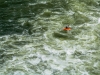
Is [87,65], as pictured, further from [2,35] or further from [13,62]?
[2,35]

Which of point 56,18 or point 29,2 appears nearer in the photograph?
point 56,18

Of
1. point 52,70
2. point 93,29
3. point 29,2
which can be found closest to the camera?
point 52,70

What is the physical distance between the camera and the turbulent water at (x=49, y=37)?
9180 mm

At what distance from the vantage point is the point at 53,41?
10.6m

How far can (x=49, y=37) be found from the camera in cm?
1083

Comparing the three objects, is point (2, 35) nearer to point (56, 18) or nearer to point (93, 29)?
point (56, 18)

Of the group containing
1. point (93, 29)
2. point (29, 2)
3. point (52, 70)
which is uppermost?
point (29, 2)

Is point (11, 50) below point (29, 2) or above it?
below

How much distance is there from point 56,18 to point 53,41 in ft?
6.91

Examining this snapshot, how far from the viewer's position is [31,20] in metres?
12.1

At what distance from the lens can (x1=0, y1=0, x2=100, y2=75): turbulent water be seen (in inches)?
361

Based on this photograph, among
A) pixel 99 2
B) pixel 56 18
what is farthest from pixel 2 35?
pixel 99 2

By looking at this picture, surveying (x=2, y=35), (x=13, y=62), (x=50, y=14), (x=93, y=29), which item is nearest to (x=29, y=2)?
(x=50, y=14)

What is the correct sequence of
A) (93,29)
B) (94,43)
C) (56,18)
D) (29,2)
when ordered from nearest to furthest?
(94,43) < (93,29) < (56,18) < (29,2)
